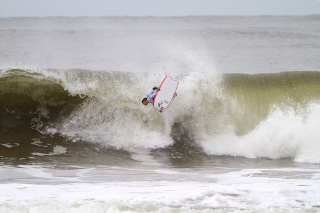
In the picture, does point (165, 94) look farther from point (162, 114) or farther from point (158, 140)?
point (158, 140)

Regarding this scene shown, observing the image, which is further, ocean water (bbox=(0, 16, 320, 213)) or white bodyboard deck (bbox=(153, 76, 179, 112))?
white bodyboard deck (bbox=(153, 76, 179, 112))

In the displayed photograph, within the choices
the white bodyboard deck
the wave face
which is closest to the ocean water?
the wave face

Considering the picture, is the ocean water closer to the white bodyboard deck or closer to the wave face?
the wave face

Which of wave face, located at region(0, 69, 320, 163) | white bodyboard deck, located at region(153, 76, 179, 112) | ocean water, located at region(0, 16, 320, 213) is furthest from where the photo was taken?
wave face, located at region(0, 69, 320, 163)

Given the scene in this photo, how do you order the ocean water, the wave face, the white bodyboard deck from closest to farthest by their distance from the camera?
the ocean water, the white bodyboard deck, the wave face

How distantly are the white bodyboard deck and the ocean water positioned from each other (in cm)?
69

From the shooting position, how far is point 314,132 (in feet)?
23.0

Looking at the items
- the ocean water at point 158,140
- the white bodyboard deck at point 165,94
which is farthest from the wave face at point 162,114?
the white bodyboard deck at point 165,94

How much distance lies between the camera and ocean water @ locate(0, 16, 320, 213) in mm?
3748

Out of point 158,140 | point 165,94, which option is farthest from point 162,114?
point 165,94

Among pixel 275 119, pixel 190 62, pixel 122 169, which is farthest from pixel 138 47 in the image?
pixel 122 169

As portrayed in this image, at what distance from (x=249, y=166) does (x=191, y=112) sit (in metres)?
2.26

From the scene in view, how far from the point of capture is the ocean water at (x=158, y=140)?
3.75 metres

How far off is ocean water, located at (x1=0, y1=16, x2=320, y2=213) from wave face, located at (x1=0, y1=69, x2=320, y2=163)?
29 mm
